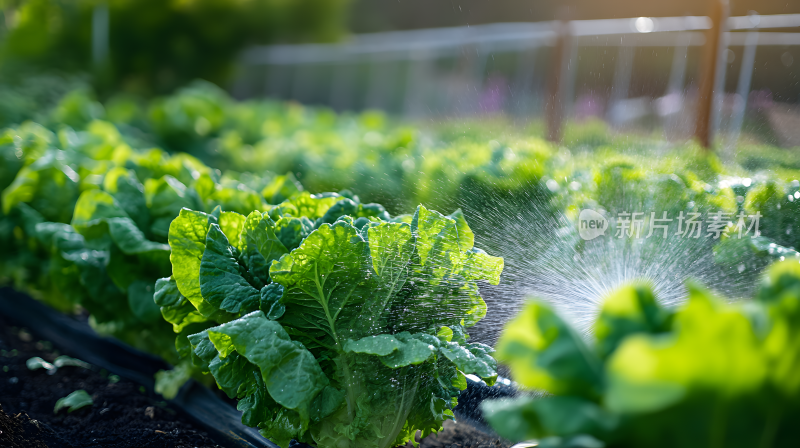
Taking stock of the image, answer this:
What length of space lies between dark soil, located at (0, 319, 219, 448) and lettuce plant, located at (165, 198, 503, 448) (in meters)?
0.48

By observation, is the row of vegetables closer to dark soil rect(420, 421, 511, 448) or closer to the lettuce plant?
the lettuce plant

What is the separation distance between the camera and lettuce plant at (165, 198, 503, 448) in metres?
1.67

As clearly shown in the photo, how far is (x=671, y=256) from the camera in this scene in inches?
87.2

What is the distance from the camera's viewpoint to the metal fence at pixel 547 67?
470 centimetres

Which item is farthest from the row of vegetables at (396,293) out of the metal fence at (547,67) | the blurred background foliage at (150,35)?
the blurred background foliage at (150,35)

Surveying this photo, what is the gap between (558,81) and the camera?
5.57 meters

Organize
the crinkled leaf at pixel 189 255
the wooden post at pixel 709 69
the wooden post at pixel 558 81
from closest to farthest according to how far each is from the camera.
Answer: the crinkled leaf at pixel 189 255
the wooden post at pixel 709 69
the wooden post at pixel 558 81

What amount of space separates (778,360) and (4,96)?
9.10 meters

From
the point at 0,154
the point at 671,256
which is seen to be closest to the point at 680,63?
the point at 671,256

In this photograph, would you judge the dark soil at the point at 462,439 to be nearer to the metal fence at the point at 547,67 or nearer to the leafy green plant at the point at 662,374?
the leafy green plant at the point at 662,374

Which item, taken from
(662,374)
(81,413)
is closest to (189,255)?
(81,413)

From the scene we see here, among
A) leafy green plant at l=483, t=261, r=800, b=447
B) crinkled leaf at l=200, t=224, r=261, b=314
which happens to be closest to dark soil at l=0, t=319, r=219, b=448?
crinkled leaf at l=200, t=224, r=261, b=314

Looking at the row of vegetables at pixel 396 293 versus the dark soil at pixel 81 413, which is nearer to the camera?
the row of vegetables at pixel 396 293

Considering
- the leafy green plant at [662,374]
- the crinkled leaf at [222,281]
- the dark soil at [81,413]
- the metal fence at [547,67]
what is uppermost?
the metal fence at [547,67]
